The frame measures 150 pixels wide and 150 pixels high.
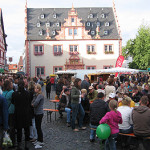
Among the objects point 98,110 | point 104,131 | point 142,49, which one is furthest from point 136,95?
point 142,49

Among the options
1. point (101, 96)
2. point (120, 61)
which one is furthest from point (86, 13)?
point (101, 96)

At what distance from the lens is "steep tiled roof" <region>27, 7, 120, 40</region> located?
4047 centimetres

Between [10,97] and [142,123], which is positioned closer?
[142,123]

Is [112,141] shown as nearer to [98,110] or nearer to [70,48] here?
[98,110]

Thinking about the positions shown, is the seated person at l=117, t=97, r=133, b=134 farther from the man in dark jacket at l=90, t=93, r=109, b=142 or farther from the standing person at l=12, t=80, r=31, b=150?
the standing person at l=12, t=80, r=31, b=150

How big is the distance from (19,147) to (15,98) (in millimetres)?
1308

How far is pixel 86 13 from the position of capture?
4366 centimetres

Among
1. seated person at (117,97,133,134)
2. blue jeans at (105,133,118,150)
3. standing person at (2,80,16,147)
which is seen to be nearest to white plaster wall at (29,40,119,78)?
standing person at (2,80,16,147)

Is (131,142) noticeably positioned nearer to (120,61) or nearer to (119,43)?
(120,61)

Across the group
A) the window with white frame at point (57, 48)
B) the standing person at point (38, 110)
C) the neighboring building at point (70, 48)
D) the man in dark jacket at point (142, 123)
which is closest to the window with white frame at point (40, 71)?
the neighboring building at point (70, 48)

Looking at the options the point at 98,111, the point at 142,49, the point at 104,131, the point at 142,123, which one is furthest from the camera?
the point at 142,49

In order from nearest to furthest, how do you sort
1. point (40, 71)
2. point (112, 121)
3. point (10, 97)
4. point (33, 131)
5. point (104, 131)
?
1. point (104, 131)
2. point (112, 121)
3. point (10, 97)
4. point (33, 131)
5. point (40, 71)

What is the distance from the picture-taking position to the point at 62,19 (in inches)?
1671

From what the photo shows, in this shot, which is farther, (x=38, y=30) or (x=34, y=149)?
(x=38, y=30)
